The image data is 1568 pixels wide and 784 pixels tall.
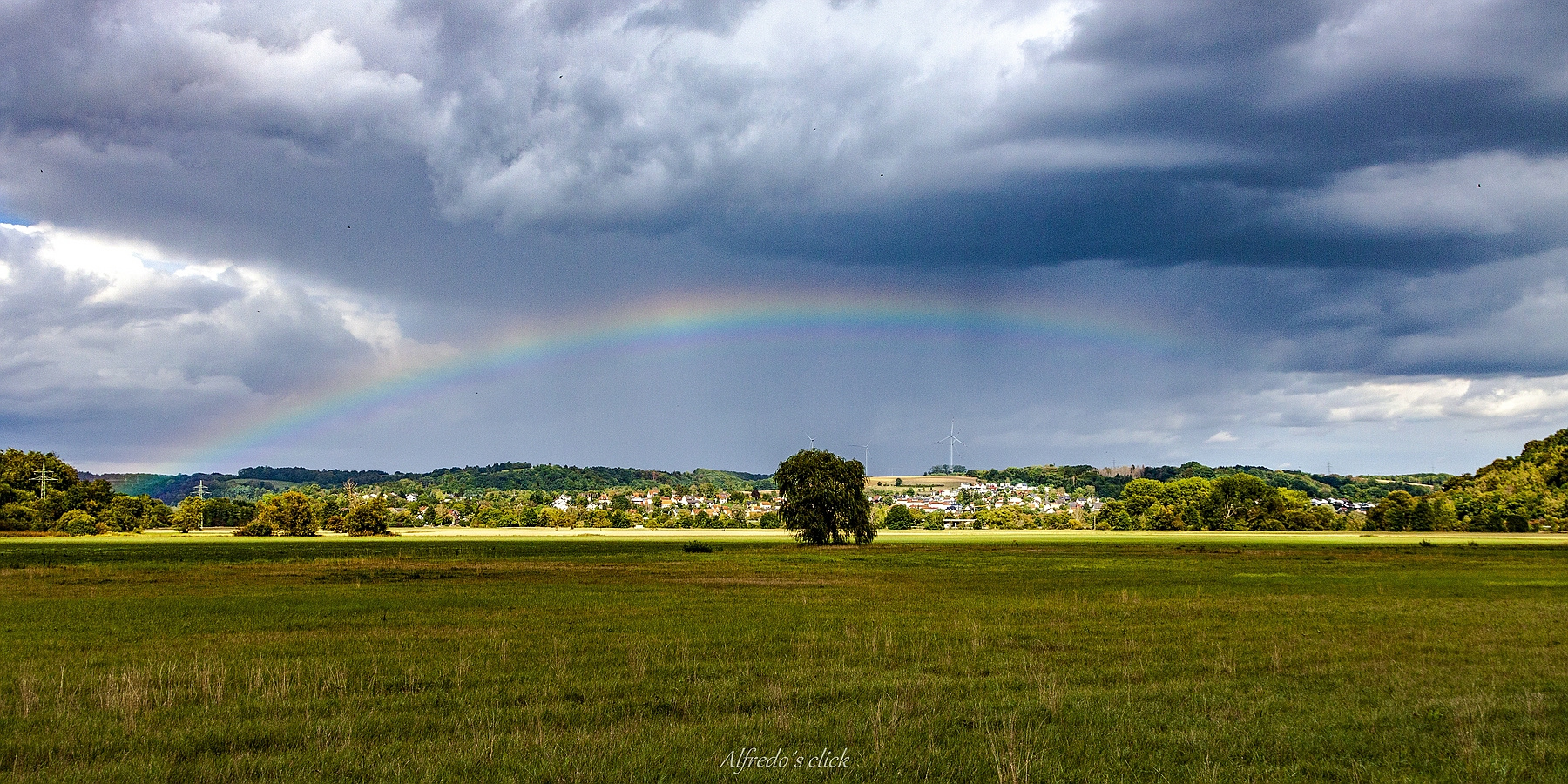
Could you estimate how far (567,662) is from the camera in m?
21.8

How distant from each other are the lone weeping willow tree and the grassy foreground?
60831 millimetres

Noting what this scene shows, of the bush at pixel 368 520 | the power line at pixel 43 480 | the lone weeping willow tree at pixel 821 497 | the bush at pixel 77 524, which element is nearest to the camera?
the lone weeping willow tree at pixel 821 497

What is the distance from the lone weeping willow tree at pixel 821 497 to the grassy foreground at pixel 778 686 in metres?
60.8

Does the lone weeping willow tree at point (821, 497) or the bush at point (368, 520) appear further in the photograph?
the bush at point (368, 520)

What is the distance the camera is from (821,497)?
346 feet

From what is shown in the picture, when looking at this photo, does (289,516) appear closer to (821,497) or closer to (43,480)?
(43,480)

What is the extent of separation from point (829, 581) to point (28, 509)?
522ft

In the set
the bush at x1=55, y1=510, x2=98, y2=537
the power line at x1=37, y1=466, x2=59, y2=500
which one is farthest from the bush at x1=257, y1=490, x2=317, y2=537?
the power line at x1=37, y1=466, x2=59, y2=500

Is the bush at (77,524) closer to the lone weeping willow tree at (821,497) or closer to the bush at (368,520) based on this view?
the bush at (368,520)

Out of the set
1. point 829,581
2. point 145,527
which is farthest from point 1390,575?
point 145,527

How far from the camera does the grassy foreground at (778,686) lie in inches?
516

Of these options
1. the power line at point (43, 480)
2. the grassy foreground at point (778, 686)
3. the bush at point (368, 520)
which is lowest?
the bush at point (368, 520)

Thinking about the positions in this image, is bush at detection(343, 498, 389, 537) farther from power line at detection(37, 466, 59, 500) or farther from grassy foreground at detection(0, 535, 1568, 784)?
grassy foreground at detection(0, 535, 1568, 784)

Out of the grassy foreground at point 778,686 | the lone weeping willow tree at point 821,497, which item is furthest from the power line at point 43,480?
the grassy foreground at point 778,686
